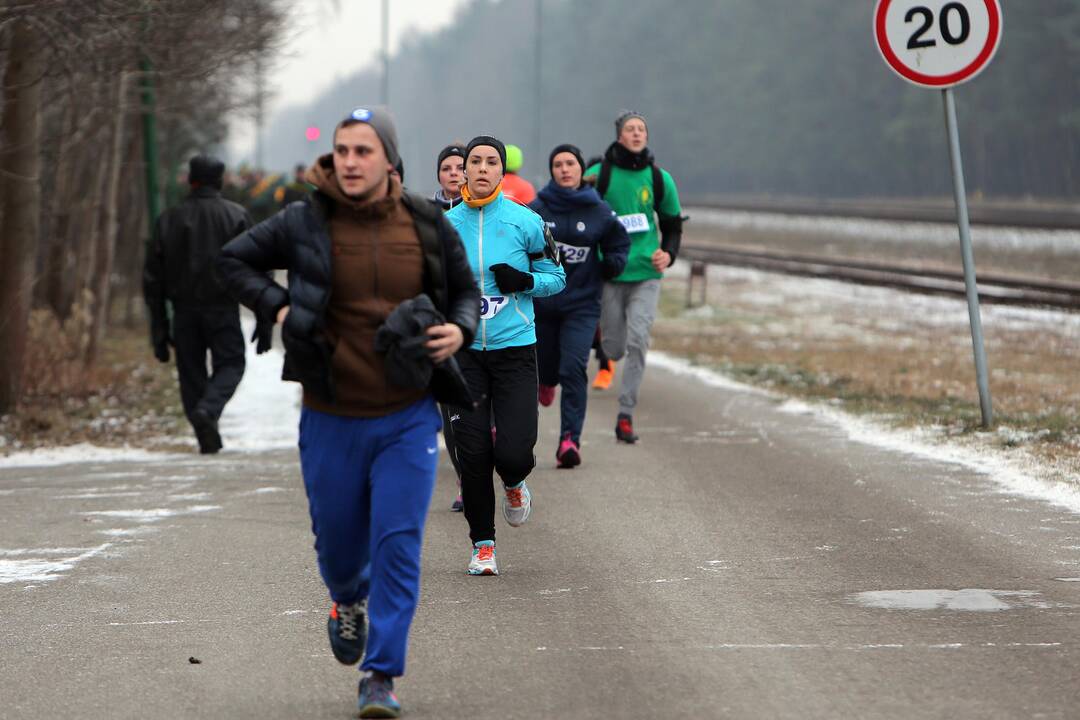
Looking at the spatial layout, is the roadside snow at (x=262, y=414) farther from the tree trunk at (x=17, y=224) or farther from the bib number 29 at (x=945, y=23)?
the bib number 29 at (x=945, y=23)

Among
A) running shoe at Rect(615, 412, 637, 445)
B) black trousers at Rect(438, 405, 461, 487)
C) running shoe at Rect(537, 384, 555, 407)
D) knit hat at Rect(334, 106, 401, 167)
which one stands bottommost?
running shoe at Rect(615, 412, 637, 445)

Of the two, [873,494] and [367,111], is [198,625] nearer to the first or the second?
[367,111]

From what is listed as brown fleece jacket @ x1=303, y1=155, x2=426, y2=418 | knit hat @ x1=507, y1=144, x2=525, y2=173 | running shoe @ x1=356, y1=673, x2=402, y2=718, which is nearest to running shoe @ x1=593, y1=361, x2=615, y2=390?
knit hat @ x1=507, y1=144, x2=525, y2=173

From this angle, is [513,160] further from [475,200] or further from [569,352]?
[475,200]

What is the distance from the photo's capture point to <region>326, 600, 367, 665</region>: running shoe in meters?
5.38

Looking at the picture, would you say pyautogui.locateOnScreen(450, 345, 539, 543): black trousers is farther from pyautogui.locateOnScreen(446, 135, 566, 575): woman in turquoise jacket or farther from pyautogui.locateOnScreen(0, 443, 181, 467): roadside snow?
pyautogui.locateOnScreen(0, 443, 181, 467): roadside snow

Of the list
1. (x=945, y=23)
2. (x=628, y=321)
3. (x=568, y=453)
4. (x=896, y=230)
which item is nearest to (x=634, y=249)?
(x=628, y=321)

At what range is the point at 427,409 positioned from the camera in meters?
5.29

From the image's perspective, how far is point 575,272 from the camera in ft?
33.3

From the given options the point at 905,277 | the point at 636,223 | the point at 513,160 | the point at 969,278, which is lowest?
the point at 905,277

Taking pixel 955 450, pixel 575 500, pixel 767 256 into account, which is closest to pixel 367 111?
pixel 575 500

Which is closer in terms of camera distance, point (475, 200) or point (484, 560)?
point (484, 560)

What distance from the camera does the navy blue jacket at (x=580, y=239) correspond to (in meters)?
10.2

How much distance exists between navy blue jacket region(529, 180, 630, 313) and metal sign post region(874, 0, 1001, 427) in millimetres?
2317
